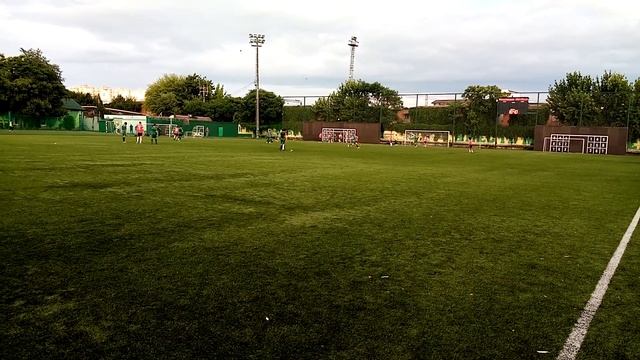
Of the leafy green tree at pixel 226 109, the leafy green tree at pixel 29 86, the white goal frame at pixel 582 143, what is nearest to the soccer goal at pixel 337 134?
the leafy green tree at pixel 226 109

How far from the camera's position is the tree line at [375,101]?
5416 cm

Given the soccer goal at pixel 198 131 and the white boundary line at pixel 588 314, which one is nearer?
the white boundary line at pixel 588 314

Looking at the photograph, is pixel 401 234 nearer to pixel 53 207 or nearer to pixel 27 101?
pixel 53 207

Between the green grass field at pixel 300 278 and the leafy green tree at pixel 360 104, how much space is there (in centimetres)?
5974

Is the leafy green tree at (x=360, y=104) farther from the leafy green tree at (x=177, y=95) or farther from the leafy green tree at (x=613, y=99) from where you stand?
the leafy green tree at (x=177, y=95)

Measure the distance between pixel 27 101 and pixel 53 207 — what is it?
67240 mm

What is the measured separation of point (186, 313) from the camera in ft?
12.9

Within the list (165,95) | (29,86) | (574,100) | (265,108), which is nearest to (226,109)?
(265,108)

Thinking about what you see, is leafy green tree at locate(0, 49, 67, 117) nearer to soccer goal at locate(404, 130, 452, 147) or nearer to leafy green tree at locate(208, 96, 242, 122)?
leafy green tree at locate(208, 96, 242, 122)

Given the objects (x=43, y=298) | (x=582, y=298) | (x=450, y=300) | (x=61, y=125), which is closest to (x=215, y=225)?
(x=43, y=298)

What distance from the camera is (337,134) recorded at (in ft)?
228

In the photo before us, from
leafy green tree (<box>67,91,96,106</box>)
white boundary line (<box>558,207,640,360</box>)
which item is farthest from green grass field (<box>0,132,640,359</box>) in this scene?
leafy green tree (<box>67,91,96,106</box>)

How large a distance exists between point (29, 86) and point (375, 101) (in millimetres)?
47108

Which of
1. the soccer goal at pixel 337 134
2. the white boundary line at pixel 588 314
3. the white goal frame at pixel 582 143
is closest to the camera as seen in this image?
the white boundary line at pixel 588 314
